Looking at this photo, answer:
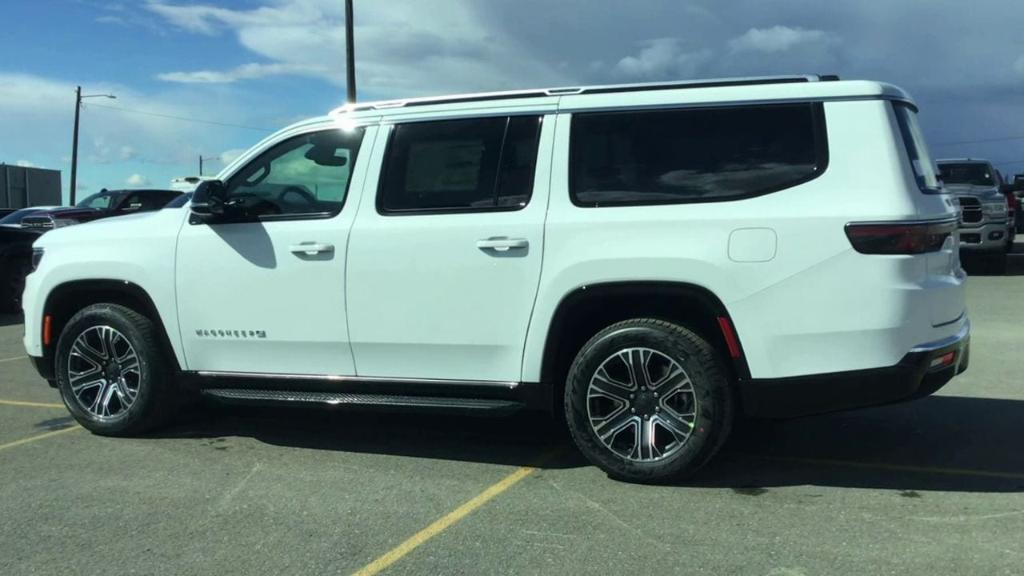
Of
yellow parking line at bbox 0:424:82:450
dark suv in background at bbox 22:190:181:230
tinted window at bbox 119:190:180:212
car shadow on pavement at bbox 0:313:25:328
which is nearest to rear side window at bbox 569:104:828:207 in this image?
yellow parking line at bbox 0:424:82:450

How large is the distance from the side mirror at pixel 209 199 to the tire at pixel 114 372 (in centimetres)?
85

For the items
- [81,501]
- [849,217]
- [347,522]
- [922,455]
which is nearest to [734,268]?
[849,217]

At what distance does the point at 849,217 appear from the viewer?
404cm

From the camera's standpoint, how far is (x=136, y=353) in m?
5.47

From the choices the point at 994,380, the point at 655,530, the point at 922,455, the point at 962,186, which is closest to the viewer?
the point at 655,530

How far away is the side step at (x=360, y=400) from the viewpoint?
468 centimetres

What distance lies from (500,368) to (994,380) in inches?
177

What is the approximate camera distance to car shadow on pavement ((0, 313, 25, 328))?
12188mm

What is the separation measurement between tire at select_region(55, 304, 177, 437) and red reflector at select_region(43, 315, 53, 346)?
0.28ft

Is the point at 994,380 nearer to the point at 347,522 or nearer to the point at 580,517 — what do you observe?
the point at 580,517

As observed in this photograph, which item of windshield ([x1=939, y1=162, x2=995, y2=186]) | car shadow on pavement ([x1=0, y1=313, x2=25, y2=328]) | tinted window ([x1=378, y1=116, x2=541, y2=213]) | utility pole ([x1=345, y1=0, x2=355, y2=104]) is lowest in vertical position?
car shadow on pavement ([x1=0, y1=313, x2=25, y2=328])

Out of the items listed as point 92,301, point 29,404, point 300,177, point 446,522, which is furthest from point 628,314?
point 29,404

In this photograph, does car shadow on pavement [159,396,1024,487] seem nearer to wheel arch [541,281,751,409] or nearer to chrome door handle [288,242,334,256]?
wheel arch [541,281,751,409]

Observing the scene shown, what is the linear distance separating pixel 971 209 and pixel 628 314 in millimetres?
11095
